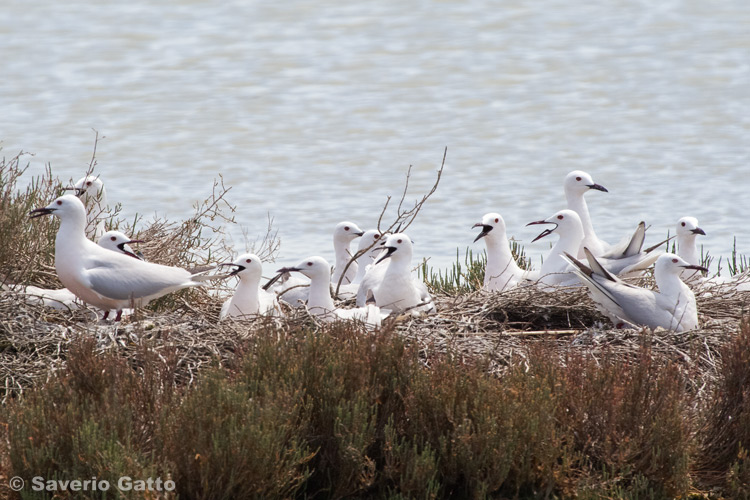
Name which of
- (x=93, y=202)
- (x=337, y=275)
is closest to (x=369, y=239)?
(x=337, y=275)

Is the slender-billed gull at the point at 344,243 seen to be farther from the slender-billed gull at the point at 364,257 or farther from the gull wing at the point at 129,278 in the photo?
the gull wing at the point at 129,278

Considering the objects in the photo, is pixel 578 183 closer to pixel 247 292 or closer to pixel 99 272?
pixel 247 292

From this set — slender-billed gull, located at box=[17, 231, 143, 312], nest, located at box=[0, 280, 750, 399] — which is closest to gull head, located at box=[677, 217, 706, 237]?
nest, located at box=[0, 280, 750, 399]

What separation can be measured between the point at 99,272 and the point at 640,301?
3569 mm

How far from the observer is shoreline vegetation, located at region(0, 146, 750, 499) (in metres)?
5.73

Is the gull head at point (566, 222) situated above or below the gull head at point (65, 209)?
below

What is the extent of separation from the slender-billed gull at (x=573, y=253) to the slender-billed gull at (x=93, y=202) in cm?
373

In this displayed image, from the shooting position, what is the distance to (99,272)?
26.2 feet

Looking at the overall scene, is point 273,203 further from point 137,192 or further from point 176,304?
point 176,304

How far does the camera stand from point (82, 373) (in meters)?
6.18

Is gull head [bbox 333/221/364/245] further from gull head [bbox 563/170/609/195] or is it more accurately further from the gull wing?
the gull wing

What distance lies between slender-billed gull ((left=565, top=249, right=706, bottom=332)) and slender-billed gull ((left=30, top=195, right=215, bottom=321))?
2703 mm

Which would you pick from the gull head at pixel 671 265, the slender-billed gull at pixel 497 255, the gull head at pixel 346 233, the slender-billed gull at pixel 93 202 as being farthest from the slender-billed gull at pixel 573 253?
the slender-billed gull at pixel 93 202

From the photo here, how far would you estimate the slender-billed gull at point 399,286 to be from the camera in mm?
8750
